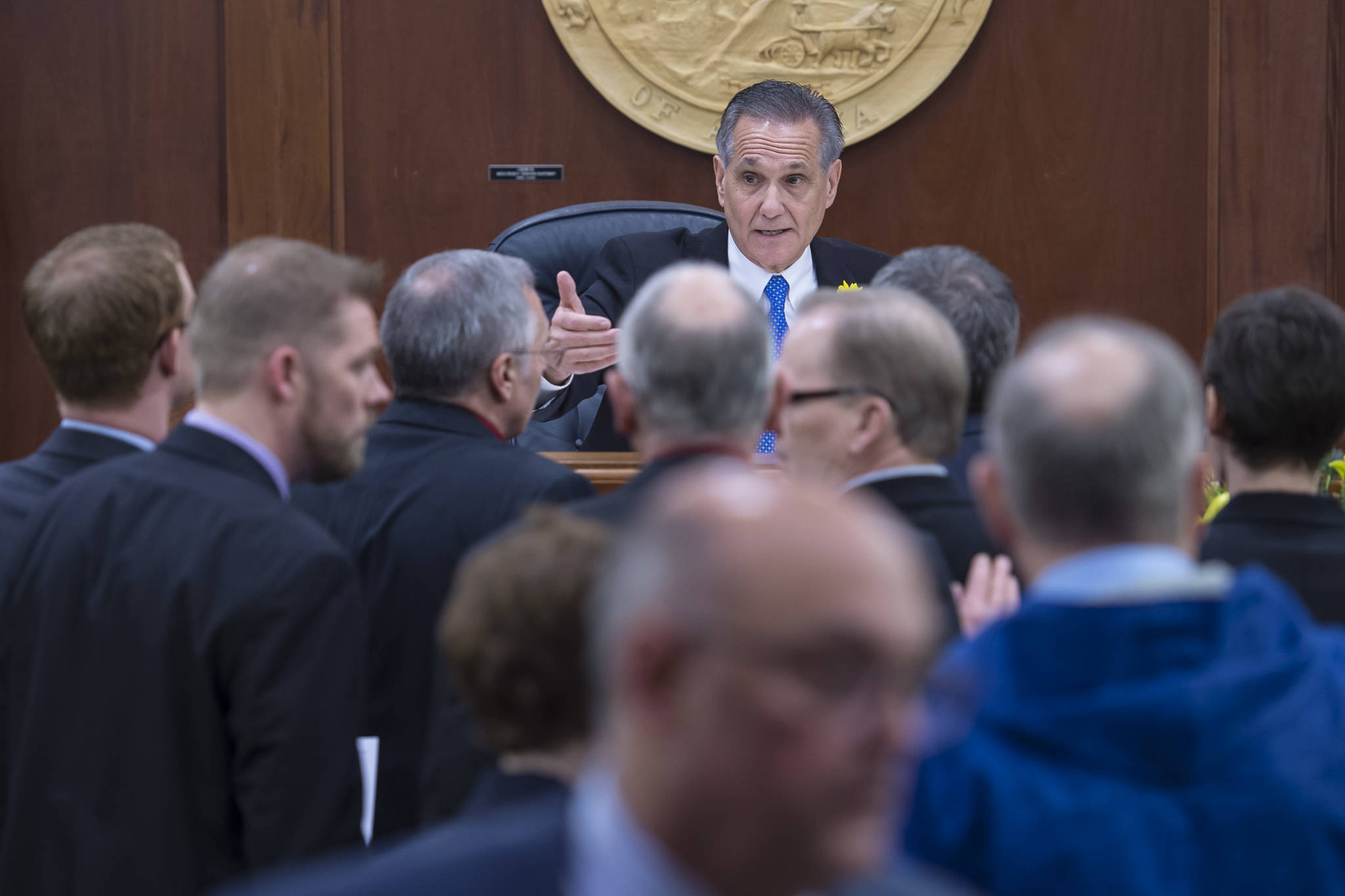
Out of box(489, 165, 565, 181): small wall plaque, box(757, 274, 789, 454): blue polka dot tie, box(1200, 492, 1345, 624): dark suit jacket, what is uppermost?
box(489, 165, 565, 181): small wall plaque

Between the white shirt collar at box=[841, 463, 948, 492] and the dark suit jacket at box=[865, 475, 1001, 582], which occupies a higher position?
the white shirt collar at box=[841, 463, 948, 492]

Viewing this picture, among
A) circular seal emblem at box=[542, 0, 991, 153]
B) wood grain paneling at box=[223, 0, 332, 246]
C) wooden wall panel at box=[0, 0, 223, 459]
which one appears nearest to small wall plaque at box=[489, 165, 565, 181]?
circular seal emblem at box=[542, 0, 991, 153]

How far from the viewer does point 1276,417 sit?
179cm

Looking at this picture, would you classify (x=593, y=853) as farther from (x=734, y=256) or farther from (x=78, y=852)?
(x=734, y=256)

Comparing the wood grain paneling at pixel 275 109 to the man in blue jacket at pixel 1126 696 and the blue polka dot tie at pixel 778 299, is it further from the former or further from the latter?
the man in blue jacket at pixel 1126 696

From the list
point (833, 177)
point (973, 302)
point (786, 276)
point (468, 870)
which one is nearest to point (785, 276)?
point (786, 276)

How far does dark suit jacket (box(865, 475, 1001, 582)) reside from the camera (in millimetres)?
1767

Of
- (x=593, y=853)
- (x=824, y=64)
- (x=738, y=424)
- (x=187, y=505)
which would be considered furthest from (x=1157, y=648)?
(x=824, y=64)

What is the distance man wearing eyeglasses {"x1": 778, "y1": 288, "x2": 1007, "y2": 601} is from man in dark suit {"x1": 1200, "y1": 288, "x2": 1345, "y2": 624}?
32 cm

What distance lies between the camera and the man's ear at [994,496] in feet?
4.00

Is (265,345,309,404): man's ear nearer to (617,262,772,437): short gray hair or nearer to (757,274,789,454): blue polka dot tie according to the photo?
(617,262,772,437): short gray hair

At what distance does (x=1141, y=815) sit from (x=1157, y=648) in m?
0.12

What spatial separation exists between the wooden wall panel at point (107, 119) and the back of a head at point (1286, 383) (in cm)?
396

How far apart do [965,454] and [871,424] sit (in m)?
0.39
